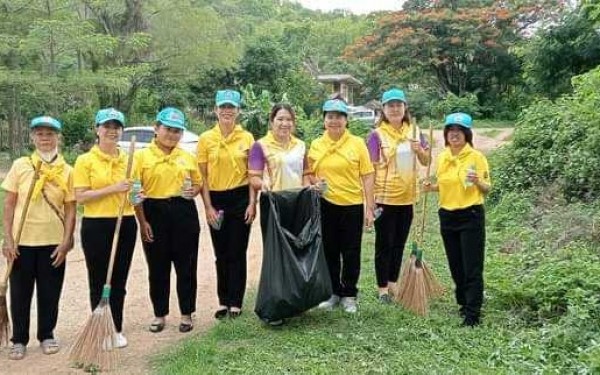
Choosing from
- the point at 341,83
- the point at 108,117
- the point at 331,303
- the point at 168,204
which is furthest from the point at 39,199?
the point at 341,83

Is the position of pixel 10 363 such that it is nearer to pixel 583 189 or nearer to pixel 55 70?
pixel 583 189

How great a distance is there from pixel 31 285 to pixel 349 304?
2280 mm

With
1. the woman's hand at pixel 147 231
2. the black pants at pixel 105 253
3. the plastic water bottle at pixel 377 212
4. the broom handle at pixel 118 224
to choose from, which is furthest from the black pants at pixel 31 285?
the plastic water bottle at pixel 377 212

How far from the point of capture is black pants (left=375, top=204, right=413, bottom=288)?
16.8 feet

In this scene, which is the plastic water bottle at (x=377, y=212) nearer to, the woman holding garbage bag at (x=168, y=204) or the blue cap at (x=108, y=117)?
the woman holding garbage bag at (x=168, y=204)

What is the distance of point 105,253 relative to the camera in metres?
4.31

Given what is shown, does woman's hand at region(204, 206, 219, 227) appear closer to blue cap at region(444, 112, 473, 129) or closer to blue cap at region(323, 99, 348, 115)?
blue cap at region(323, 99, 348, 115)

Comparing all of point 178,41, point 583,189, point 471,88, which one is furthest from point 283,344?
point 471,88

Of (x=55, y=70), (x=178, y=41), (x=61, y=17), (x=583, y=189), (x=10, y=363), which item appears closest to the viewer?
(x=10, y=363)

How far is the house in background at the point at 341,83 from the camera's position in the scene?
3369 centimetres

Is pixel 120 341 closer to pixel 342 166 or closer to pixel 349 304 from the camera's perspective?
pixel 349 304

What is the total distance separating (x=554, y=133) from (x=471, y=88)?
73.5ft

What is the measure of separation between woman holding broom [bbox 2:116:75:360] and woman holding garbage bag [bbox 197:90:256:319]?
96 centimetres

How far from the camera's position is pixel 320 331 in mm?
4559
